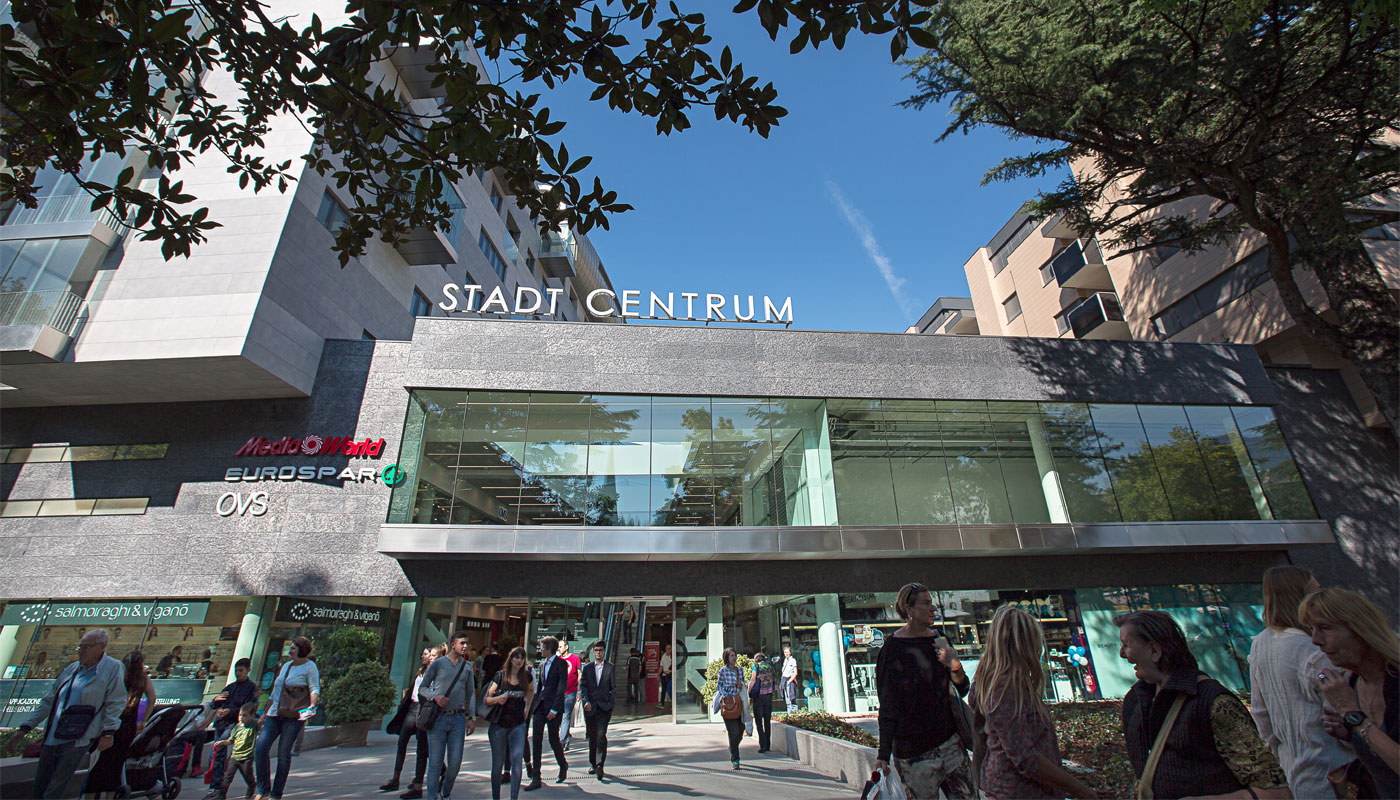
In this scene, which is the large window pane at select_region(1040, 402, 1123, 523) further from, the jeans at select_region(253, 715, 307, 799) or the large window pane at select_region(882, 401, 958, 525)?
the jeans at select_region(253, 715, 307, 799)

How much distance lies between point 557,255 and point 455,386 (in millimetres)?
18106

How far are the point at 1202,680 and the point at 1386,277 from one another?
23.5 metres

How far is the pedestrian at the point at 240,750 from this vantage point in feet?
21.4

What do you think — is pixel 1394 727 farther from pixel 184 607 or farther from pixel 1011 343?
pixel 184 607

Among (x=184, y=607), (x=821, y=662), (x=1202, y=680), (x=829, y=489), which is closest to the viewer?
(x=1202, y=680)

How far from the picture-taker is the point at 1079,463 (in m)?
16.2

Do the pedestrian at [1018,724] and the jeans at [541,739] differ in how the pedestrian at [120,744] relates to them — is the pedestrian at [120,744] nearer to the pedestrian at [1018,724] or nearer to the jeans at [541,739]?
the jeans at [541,739]

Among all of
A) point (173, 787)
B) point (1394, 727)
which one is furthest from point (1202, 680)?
point (173, 787)

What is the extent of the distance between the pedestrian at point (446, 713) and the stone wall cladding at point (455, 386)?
26.6 ft

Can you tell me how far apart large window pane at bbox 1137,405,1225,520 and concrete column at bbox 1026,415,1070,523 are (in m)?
2.78

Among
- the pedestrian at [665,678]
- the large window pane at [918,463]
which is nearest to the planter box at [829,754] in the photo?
the pedestrian at [665,678]

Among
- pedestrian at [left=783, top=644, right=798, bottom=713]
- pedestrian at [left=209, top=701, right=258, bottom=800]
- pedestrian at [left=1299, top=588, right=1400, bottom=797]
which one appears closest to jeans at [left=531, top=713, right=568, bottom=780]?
pedestrian at [left=209, top=701, right=258, bottom=800]

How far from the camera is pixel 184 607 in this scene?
1311 centimetres

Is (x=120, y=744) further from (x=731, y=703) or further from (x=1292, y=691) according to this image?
(x=1292, y=691)
